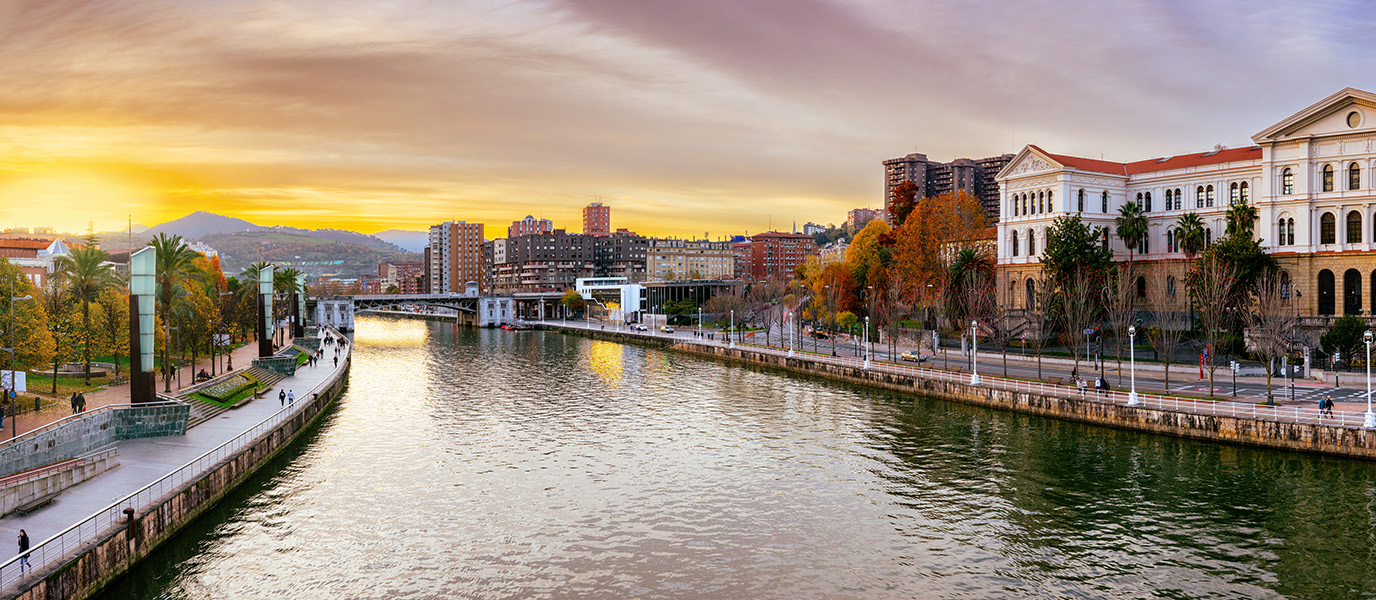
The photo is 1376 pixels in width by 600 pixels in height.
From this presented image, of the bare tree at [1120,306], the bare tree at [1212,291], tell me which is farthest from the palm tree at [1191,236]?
the bare tree at [1120,306]

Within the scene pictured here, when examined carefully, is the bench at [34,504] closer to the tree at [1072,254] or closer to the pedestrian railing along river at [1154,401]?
the pedestrian railing along river at [1154,401]

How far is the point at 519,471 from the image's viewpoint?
34.9 metres

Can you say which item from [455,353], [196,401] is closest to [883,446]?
[196,401]

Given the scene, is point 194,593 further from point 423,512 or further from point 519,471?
point 519,471

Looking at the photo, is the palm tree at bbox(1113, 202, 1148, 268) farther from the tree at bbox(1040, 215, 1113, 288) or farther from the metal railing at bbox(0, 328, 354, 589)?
the metal railing at bbox(0, 328, 354, 589)

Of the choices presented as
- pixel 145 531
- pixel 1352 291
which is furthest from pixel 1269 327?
pixel 145 531

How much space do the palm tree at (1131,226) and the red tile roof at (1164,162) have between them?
4090 millimetres

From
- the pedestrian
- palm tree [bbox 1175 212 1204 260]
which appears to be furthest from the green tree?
the pedestrian

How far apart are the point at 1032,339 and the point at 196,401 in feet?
180

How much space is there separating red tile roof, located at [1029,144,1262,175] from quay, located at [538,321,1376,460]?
28533 mm

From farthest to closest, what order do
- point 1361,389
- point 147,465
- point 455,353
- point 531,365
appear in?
point 455,353
point 531,365
point 1361,389
point 147,465

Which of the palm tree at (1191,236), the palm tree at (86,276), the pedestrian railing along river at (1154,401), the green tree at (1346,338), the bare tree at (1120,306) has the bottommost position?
the pedestrian railing along river at (1154,401)

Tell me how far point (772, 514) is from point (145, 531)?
61.7 feet

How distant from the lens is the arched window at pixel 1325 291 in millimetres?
60375
